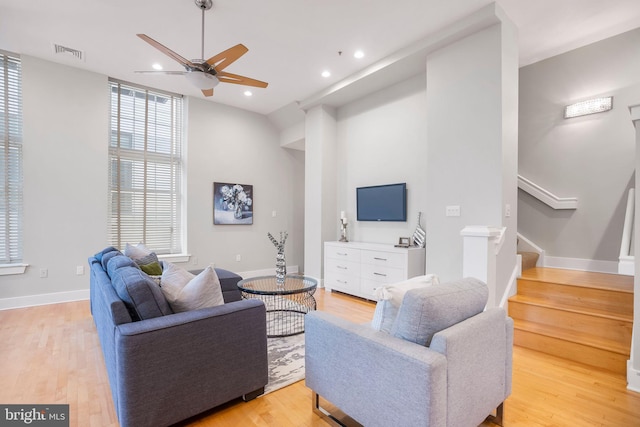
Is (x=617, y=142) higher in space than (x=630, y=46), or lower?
lower

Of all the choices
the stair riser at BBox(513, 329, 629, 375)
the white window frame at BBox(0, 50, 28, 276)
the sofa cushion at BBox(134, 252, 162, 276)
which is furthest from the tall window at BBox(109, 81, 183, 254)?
the stair riser at BBox(513, 329, 629, 375)

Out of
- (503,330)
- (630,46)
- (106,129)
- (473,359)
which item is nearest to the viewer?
(473,359)

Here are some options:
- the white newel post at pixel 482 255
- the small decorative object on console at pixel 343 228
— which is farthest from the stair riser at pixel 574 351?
the small decorative object on console at pixel 343 228

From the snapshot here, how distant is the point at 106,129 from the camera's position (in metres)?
4.61

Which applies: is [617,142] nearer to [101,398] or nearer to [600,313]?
[600,313]

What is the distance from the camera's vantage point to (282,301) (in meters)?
4.08

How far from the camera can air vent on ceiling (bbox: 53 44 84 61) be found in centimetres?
379

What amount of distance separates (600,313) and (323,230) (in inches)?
139

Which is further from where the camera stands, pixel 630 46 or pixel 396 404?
pixel 630 46

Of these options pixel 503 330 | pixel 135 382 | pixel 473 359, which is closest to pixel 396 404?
pixel 473 359

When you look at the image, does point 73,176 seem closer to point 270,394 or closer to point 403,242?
point 270,394

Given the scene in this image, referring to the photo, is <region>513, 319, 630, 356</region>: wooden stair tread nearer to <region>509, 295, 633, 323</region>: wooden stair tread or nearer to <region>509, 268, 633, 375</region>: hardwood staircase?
<region>509, 268, 633, 375</region>: hardwood staircase

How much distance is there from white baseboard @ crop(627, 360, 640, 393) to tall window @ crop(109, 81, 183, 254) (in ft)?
18.7

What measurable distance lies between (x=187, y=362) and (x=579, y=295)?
341 centimetres
